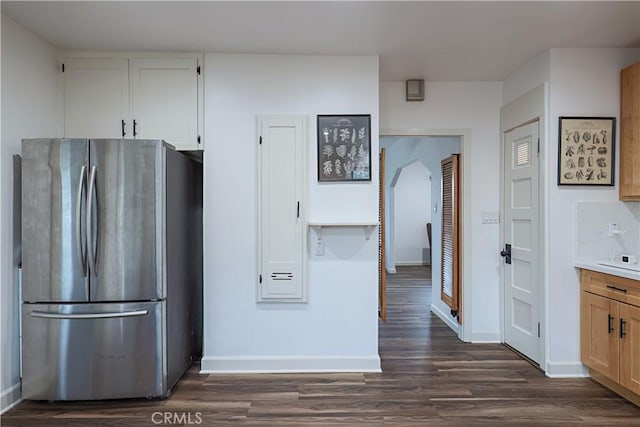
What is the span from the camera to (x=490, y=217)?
3.60m

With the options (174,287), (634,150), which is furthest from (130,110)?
(634,150)

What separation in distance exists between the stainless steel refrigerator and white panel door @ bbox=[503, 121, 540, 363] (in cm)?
295

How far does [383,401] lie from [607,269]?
6.01 ft

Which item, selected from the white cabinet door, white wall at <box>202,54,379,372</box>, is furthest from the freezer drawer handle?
the white cabinet door

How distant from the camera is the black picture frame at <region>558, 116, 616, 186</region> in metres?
2.86

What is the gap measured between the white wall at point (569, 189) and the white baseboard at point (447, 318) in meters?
1.10

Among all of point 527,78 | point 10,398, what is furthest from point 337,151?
point 10,398

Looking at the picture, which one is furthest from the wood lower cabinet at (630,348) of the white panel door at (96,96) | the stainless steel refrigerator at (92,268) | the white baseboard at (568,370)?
the white panel door at (96,96)

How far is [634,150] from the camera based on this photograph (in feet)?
8.96

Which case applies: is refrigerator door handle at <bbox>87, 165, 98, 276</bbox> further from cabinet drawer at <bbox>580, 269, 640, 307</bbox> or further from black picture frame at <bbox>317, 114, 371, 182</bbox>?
cabinet drawer at <bbox>580, 269, 640, 307</bbox>

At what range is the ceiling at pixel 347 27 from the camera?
2297 millimetres

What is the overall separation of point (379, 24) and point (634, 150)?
2145mm

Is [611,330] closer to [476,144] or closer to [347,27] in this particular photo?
[476,144]

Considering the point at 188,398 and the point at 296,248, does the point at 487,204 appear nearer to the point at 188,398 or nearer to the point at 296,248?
the point at 296,248
